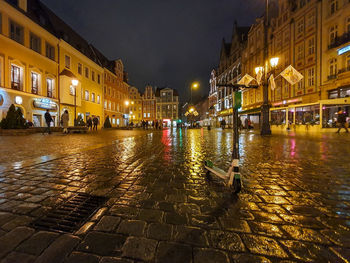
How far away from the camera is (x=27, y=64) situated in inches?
684

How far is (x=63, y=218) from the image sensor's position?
1.85m

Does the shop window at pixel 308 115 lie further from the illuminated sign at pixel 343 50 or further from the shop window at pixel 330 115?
the illuminated sign at pixel 343 50

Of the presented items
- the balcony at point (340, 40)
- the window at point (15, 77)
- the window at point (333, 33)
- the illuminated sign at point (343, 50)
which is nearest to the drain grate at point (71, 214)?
the window at point (15, 77)

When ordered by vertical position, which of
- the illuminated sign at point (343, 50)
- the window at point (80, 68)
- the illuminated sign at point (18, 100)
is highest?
the window at point (80, 68)

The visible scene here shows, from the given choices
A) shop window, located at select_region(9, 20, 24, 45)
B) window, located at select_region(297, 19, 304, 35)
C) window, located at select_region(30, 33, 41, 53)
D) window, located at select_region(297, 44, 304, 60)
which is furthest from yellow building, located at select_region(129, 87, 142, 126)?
window, located at select_region(297, 19, 304, 35)

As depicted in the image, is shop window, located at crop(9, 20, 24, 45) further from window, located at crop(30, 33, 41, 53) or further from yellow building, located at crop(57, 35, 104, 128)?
yellow building, located at crop(57, 35, 104, 128)

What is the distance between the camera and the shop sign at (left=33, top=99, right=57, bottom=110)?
18.3 m

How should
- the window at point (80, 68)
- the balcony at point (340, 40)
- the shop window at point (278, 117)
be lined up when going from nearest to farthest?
the balcony at point (340, 40)
the shop window at point (278, 117)
the window at point (80, 68)

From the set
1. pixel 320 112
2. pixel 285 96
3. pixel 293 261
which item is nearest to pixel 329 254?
pixel 293 261

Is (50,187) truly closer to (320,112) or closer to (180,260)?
(180,260)

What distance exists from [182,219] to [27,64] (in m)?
23.4

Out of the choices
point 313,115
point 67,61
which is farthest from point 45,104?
point 313,115

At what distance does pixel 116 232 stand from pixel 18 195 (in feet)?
6.00

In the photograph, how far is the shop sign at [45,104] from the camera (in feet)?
60.0
